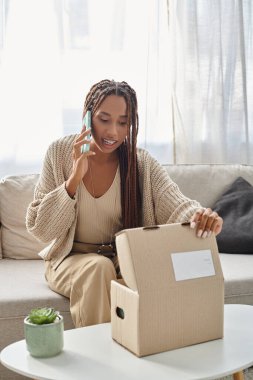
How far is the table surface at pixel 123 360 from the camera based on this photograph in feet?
4.31

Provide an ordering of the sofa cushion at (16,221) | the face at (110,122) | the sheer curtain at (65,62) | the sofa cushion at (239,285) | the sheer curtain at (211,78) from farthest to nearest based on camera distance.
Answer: the sheer curtain at (211,78) → the sheer curtain at (65,62) → the sofa cushion at (16,221) → the sofa cushion at (239,285) → the face at (110,122)

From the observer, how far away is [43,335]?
54.4 inches

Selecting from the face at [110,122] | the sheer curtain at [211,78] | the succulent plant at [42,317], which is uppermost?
the sheer curtain at [211,78]

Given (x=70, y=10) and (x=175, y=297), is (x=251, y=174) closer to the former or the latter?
(x=70, y=10)

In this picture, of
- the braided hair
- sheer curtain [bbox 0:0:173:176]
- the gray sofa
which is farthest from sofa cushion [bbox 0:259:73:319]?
sheer curtain [bbox 0:0:173:176]

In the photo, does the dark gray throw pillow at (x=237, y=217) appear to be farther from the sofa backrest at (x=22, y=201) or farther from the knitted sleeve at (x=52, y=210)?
the knitted sleeve at (x=52, y=210)

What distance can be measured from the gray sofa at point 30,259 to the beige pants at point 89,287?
0.12 metres

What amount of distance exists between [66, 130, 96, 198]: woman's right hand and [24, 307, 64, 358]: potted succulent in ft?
1.94

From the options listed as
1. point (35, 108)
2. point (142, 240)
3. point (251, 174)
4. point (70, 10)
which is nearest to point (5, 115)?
point (35, 108)

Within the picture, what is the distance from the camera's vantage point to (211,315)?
1498 mm

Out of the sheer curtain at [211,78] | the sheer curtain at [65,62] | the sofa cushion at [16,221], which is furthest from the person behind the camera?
the sheer curtain at [211,78]

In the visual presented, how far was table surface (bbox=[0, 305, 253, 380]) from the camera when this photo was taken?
131cm

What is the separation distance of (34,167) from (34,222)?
857 mm

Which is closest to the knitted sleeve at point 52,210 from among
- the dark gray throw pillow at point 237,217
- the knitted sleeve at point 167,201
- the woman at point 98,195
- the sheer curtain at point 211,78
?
the woman at point 98,195
